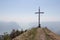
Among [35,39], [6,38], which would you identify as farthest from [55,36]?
[6,38]

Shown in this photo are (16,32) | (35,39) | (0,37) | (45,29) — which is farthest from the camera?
(16,32)

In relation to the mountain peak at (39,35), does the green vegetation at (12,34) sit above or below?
below

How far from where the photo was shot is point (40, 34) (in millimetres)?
20500

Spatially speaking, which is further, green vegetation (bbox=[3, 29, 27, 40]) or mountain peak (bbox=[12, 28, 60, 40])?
green vegetation (bbox=[3, 29, 27, 40])

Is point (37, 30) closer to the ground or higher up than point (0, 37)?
higher up

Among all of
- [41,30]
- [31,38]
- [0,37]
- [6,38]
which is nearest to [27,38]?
[31,38]

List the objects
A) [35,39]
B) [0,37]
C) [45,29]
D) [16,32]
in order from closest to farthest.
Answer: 1. [35,39]
2. [45,29]
3. [0,37]
4. [16,32]

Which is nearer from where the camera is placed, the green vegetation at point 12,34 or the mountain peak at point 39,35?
the mountain peak at point 39,35

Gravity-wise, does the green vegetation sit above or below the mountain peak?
below

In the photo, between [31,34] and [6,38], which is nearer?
[31,34]

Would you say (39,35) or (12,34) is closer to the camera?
(39,35)

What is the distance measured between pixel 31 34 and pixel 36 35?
56cm

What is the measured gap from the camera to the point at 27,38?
2033cm

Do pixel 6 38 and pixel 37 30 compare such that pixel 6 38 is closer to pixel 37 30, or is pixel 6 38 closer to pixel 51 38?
pixel 37 30
